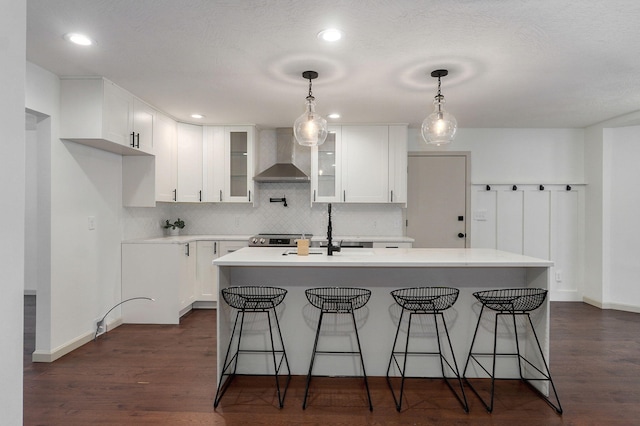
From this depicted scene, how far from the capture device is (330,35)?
94.0 inches

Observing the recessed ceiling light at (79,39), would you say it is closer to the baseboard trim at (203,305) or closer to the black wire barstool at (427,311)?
the black wire barstool at (427,311)

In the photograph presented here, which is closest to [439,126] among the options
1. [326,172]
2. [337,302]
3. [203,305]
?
[337,302]

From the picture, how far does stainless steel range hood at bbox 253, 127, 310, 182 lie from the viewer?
477 cm

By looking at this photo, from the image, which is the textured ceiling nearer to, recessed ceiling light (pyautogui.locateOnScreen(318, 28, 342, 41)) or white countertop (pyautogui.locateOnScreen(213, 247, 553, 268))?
recessed ceiling light (pyautogui.locateOnScreen(318, 28, 342, 41))

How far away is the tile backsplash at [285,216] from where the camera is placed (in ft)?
16.9

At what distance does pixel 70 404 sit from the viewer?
2379 millimetres

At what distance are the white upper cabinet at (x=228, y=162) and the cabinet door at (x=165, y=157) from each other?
386 millimetres

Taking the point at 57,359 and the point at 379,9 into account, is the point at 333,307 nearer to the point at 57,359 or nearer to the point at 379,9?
the point at 379,9

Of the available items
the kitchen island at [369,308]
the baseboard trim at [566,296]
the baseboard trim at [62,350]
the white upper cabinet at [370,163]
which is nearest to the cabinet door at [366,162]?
the white upper cabinet at [370,163]

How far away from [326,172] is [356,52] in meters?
2.33

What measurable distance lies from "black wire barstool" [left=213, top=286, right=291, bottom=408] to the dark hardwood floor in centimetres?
7

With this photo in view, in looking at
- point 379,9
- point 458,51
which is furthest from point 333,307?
point 458,51

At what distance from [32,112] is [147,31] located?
1.41 metres

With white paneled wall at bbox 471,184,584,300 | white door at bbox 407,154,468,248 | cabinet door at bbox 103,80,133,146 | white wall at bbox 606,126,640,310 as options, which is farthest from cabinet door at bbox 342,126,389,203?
white wall at bbox 606,126,640,310
